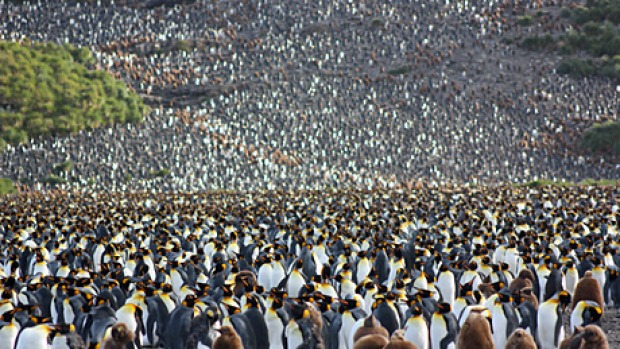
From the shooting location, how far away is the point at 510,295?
400 inches

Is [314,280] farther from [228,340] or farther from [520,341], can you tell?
[520,341]

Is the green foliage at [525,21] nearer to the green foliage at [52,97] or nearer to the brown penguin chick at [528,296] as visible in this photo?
the green foliage at [52,97]

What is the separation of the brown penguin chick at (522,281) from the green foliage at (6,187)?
26.0 metres

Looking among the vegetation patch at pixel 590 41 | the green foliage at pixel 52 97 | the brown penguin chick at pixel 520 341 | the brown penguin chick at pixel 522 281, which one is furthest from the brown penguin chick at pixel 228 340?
the vegetation patch at pixel 590 41

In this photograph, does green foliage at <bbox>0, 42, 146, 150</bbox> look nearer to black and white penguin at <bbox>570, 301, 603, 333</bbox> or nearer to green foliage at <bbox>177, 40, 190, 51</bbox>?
green foliage at <bbox>177, 40, 190, 51</bbox>

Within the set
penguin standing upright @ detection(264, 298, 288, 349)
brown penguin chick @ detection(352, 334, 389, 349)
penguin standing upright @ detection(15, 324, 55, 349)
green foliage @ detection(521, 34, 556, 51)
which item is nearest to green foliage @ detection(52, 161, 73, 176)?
penguin standing upright @ detection(264, 298, 288, 349)

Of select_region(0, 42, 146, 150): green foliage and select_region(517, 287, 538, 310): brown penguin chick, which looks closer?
select_region(517, 287, 538, 310): brown penguin chick

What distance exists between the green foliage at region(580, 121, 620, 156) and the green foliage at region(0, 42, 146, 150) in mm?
22003

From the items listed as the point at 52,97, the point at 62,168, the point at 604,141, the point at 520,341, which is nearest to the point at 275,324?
the point at 520,341

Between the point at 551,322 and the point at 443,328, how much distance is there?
1338 millimetres

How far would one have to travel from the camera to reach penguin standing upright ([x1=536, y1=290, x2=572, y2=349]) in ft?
31.9

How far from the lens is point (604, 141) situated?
4422cm

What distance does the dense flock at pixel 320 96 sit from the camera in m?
40.2

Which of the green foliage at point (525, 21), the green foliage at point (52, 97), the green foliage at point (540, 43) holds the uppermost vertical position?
the green foliage at point (525, 21)
